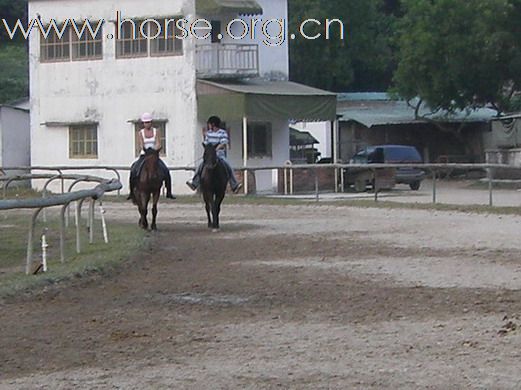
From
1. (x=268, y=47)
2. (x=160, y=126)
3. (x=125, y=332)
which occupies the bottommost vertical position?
(x=125, y=332)

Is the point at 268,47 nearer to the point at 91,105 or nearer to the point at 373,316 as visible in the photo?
the point at 91,105

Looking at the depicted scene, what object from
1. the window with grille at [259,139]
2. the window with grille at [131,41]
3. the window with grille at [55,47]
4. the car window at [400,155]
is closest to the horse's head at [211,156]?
the window with grille at [131,41]

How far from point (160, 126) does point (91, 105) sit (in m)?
2.89

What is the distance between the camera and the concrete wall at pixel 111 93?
43.4m

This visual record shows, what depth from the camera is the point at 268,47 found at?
46.2 metres

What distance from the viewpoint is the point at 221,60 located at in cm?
4316

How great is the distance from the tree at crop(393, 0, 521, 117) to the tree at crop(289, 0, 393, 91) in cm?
935

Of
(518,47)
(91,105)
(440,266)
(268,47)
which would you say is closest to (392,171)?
(268,47)

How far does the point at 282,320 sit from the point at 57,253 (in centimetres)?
869

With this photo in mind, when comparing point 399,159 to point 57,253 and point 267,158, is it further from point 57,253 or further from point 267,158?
point 57,253

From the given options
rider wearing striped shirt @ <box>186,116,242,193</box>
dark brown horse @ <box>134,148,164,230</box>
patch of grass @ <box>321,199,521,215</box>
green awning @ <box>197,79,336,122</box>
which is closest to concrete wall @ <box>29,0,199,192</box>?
green awning @ <box>197,79,336,122</box>

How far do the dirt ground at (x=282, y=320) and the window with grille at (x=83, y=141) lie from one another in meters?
25.2

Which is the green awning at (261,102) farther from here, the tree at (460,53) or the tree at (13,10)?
the tree at (13,10)

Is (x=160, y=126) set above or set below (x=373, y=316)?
above
